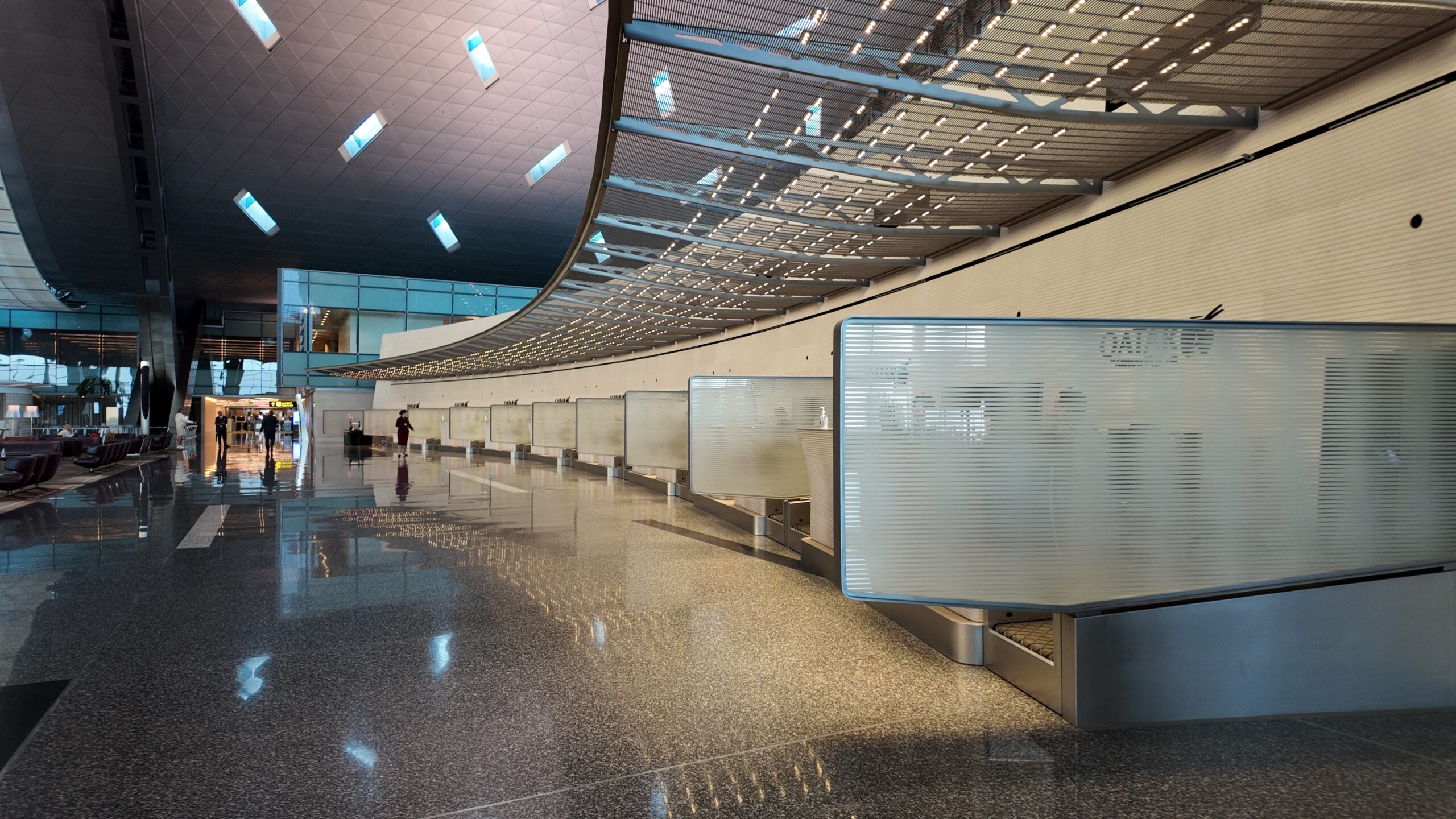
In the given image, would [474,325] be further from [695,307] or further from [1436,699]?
[1436,699]

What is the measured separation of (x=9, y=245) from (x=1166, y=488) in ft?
124

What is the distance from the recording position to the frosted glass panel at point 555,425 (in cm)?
2553

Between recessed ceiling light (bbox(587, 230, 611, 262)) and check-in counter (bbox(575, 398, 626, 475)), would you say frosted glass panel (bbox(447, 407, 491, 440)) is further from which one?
recessed ceiling light (bbox(587, 230, 611, 262))

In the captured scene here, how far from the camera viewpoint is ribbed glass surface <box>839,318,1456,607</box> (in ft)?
13.8

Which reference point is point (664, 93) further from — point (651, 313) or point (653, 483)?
point (651, 313)

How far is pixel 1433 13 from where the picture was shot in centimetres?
484

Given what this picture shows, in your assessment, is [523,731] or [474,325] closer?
[523,731]

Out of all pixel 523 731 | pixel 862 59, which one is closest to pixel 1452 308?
pixel 862 59

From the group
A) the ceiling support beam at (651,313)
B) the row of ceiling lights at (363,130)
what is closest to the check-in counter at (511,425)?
the ceiling support beam at (651,313)

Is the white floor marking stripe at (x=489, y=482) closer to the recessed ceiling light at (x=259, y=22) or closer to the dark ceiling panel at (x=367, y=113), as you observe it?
the dark ceiling panel at (x=367, y=113)

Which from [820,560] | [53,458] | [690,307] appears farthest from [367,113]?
[820,560]

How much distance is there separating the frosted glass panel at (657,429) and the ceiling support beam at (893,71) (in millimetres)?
9675

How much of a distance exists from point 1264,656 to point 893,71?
4.63 m

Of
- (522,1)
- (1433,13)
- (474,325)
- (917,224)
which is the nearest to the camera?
(1433,13)
